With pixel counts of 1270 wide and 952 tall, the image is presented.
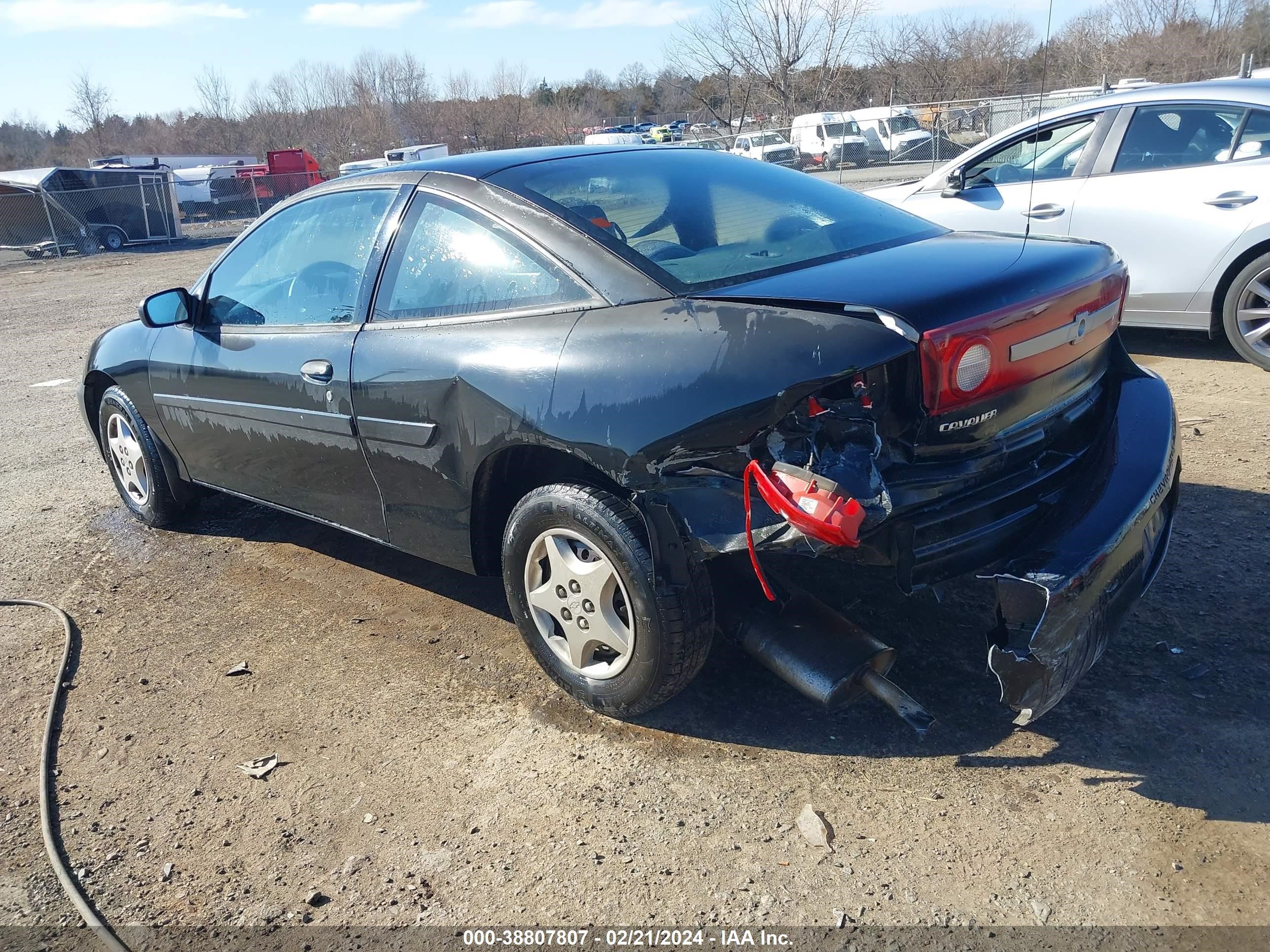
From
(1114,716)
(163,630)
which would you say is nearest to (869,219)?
(1114,716)

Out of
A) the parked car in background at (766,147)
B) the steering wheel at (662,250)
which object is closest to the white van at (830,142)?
the parked car in background at (766,147)

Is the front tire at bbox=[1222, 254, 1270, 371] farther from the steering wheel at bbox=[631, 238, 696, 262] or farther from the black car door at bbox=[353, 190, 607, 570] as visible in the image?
the black car door at bbox=[353, 190, 607, 570]

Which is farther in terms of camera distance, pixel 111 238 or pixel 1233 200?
pixel 111 238

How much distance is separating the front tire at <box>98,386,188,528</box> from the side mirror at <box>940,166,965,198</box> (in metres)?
5.33

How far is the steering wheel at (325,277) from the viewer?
3787mm

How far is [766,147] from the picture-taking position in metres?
20.7

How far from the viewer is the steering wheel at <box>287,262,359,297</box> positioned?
3.79 m

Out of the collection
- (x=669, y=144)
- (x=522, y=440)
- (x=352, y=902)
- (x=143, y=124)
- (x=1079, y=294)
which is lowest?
(x=352, y=902)

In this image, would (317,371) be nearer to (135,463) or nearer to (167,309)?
(167,309)

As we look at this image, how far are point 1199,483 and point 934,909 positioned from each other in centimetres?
307

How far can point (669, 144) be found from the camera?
426 centimetres

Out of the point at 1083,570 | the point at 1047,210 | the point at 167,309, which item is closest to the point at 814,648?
the point at 1083,570

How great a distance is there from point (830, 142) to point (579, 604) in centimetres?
2164

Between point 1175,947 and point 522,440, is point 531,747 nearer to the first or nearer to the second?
point 522,440
